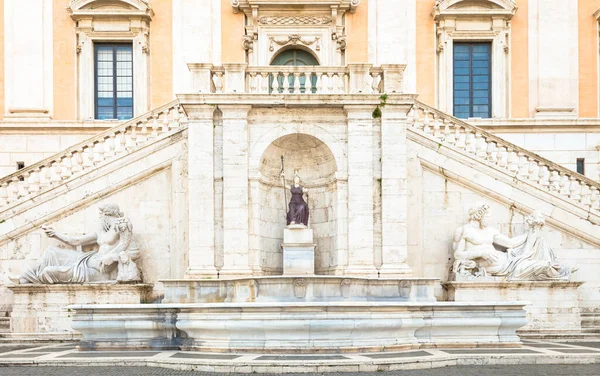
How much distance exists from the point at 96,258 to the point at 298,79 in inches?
256

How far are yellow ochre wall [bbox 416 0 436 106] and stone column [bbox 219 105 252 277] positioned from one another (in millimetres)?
9159

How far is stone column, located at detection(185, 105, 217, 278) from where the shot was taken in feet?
72.4

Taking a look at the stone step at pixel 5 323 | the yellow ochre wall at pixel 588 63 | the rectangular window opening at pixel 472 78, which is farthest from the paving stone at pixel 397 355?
the yellow ochre wall at pixel 588 63

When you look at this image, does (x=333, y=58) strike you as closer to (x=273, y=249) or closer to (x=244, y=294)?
(x=273, y=249)

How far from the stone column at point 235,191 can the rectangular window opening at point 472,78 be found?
1012 centimetres

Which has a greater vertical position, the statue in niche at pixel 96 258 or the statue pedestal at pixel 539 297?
the statue in niche at pixel 96 258

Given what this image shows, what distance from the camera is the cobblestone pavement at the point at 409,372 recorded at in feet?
48.5

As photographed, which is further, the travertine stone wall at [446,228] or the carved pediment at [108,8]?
the carved pediment at [108,8]

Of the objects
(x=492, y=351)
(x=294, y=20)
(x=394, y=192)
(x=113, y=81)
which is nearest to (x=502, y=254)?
(x=394, y=192)

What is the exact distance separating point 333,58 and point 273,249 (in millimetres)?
8837

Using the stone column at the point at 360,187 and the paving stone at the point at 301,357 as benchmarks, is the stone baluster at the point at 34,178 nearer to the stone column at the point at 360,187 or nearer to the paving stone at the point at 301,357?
the stone column at the point at 360,187

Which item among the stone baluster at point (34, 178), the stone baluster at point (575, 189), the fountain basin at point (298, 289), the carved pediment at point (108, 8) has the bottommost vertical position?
the fountain basin at point (298, 289)

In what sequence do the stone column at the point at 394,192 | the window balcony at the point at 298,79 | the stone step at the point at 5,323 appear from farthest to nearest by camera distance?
1. the window balcony at the point at 298,79
2. the stone column at the point at 394,192
3. the stone step at the point at 5,323

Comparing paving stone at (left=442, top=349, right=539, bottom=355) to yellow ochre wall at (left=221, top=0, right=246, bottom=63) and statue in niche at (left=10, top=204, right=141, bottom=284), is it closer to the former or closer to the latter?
statue in niche at (left=10, top=204, right=141, bottom=284)
